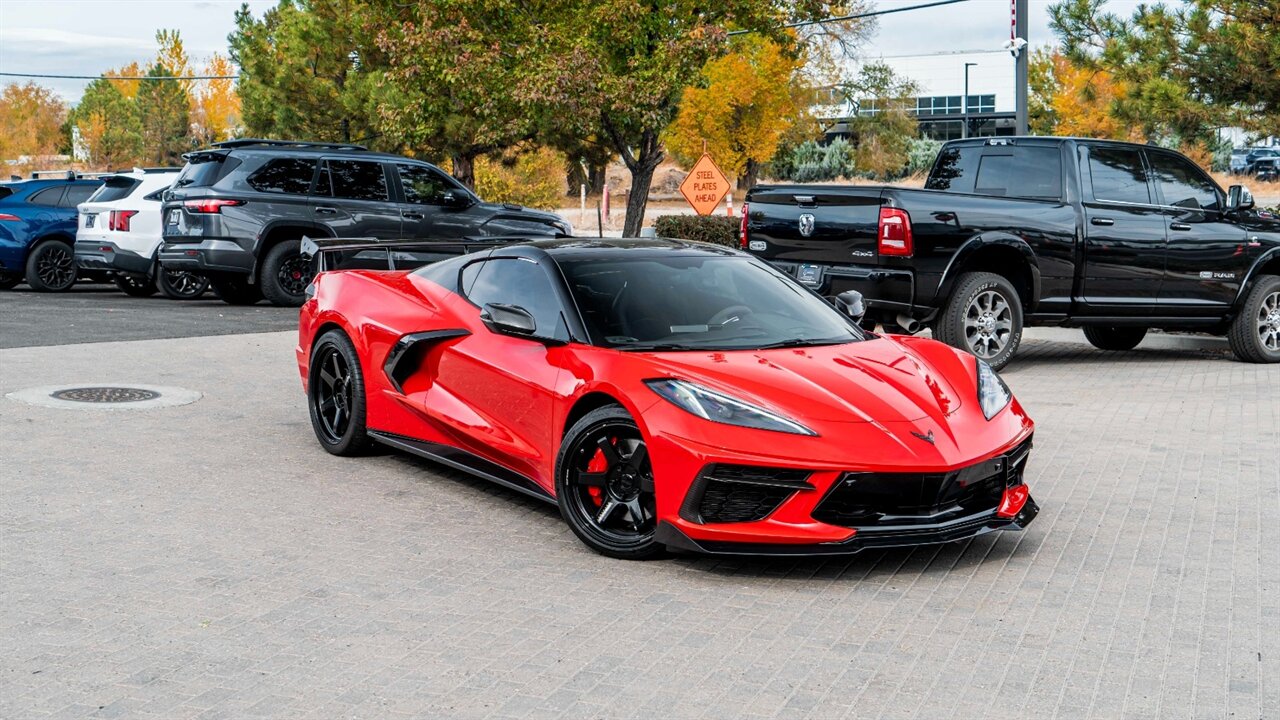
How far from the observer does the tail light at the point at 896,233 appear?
11336 mm

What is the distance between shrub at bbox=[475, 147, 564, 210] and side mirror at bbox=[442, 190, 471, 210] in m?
29.6

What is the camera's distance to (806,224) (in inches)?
464

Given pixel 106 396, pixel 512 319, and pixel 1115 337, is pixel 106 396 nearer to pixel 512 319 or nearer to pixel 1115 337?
pixel 512 319

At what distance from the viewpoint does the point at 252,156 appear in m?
17.6

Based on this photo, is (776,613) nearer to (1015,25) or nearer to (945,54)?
(1015,25)

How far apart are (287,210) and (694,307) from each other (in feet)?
39.3

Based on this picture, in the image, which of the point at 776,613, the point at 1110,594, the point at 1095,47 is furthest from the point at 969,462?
the point at 1095,47

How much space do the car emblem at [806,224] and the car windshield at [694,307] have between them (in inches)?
179

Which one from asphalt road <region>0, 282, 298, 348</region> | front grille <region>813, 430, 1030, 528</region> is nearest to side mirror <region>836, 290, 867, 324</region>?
front grille <region>813, 430, 1030, 528</region>

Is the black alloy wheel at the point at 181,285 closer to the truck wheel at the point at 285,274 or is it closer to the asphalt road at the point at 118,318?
the asphalt road at the point at 118,318

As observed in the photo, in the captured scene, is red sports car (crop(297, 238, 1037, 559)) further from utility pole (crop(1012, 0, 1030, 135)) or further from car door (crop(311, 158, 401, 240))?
utility pole (crop(1012, 0, 1030, 135))

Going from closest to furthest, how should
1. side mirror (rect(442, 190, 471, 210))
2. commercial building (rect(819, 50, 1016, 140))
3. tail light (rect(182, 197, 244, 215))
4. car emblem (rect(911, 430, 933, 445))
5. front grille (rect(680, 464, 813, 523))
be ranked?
1. front grille (rect(680, 464, 813, 523))
2. car emblem (rect(911, 430, 933, 445))
3. tail light (rect(182, 197, 244, 215))
4. side mirror (rect(442, 190, 471, 210))
5. commercial building (rect(819, 50, 1016, 140))

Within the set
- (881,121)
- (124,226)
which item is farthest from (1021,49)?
(881,121)

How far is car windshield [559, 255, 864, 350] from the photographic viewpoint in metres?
6.42
